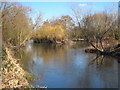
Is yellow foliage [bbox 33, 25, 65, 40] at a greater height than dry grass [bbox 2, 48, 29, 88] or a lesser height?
greater

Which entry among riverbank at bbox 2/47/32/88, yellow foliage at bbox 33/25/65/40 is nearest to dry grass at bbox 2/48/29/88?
riverbank at bbox 2/47/32/88

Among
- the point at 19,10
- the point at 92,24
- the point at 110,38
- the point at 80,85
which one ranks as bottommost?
the point at 80,85

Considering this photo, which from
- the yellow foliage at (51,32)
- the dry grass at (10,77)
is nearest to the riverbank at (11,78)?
the dry grass at (10,77)

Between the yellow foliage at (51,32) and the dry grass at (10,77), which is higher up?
Result: the yellow foliage at (51,32)

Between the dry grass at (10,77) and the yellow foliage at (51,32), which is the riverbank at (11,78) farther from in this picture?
the yellow foliage at (51,32)

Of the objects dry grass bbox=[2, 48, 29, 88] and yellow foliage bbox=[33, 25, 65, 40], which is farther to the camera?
yellow foliage bbox=[33, 25, 65, 40]

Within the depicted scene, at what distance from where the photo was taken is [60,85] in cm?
721

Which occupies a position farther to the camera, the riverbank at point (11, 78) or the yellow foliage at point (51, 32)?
the yellow foliage at point (51, 32)

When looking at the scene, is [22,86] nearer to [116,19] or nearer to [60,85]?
[60,85]

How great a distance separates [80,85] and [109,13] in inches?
487

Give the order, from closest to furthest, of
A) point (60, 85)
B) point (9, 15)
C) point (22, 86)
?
point (22, 86)
point (60, 85)
point (9, 15)

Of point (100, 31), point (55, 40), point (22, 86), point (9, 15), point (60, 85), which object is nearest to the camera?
point (22, 86)

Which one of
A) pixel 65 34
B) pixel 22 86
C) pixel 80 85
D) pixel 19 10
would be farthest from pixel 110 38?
pixel 65 34

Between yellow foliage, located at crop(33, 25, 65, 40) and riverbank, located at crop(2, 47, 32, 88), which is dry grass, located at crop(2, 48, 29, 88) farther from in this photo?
yellow foliage, located at crop(33, 25, 65, 40)
